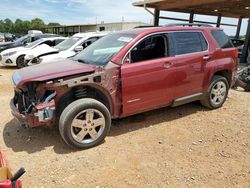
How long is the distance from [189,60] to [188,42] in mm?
398

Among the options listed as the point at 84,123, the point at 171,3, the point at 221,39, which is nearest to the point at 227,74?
the point at 221,39

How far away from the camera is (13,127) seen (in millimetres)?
4812

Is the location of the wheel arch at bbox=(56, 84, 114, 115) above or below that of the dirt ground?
above

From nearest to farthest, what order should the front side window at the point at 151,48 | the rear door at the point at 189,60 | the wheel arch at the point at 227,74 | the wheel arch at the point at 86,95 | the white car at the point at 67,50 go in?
the wheel arch at the point at 86,95, the front side window at the point at 151,48, the rear door at the point at 189,60, the wheel arch at the point at 227,74, the white car at the point at 67,50

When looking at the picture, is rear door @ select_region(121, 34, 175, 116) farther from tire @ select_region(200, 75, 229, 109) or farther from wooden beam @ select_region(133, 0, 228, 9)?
wooden beam @ select_region(133, 0, 228, 9)

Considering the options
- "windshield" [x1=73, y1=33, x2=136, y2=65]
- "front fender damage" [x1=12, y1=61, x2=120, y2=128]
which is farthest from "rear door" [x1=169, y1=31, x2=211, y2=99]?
"front fender damage" [x1=12, y1=61, x2=120, y2=128]

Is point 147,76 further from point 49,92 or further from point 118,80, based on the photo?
point 49,92

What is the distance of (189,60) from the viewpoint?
4914mm

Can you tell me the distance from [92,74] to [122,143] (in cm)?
121

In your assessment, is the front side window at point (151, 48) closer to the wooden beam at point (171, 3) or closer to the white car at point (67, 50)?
the white car at point (67, 50)

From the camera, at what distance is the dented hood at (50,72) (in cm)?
376

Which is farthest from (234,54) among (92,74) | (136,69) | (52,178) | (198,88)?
(52,178)

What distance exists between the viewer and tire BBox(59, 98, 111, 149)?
3.79 m

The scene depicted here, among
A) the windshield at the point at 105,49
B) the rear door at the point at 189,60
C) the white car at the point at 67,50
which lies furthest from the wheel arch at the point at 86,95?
the white car at the point at 67,50
